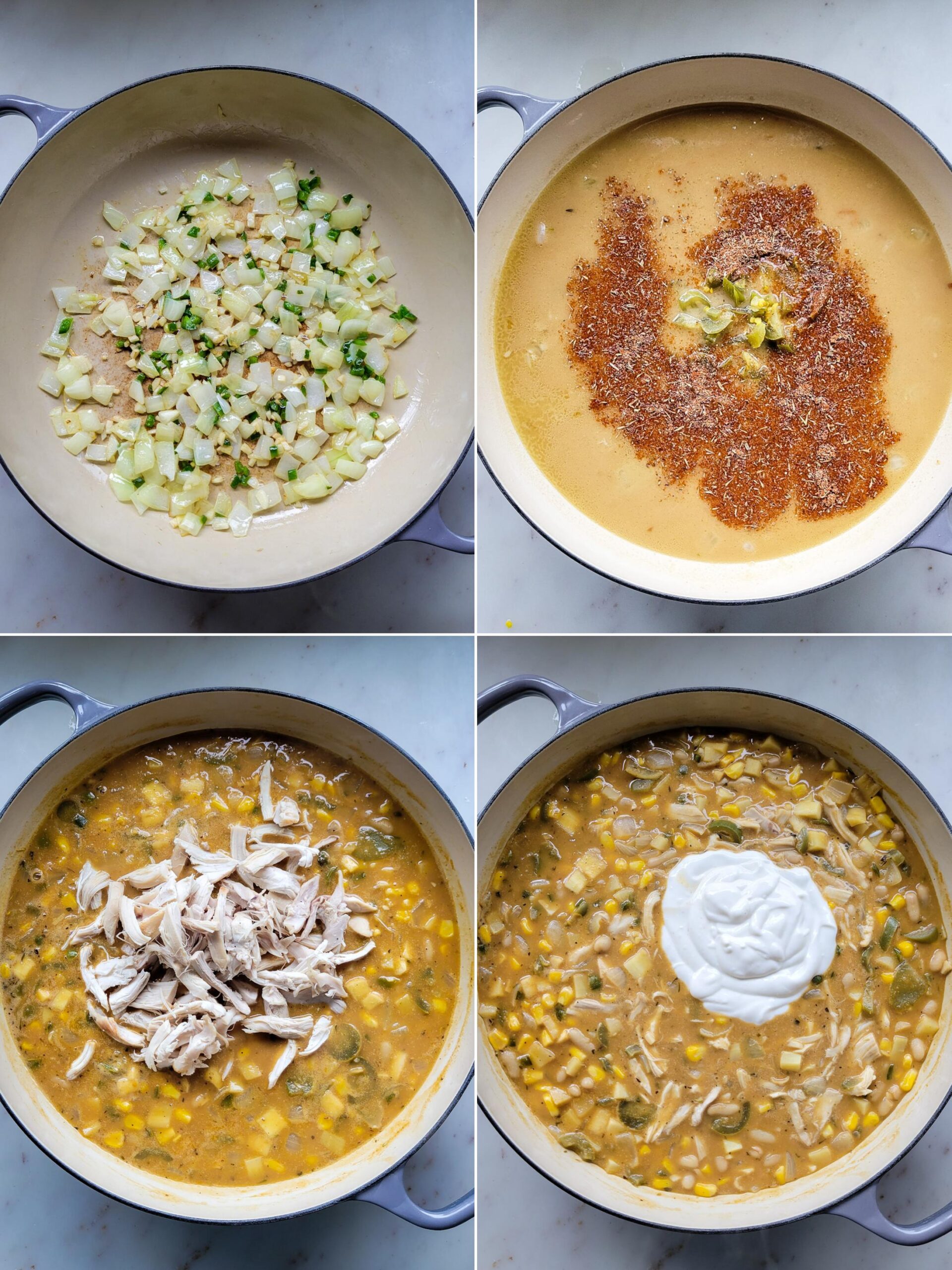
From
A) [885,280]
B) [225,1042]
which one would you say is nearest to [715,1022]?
[225,1042]

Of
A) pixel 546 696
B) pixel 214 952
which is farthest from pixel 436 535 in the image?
pixel 214 952

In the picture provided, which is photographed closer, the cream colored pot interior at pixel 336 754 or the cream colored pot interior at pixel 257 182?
the cream colored pot interior at pixel 336 754

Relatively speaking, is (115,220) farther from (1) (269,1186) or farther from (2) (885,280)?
(1) (269,1186)

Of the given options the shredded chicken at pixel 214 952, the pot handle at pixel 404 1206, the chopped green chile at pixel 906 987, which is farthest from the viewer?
the chopped green chile at pixel 906 987

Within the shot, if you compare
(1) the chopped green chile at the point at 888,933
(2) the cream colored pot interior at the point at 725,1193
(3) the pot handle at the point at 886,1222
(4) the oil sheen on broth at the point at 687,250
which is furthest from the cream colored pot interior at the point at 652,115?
(3) the pot handle at the point at 886,1222

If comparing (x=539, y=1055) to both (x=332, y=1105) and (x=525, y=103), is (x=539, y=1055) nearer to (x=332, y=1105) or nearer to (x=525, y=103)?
(x=332, y=1105)

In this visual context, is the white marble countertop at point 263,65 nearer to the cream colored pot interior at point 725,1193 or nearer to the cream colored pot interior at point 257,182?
the cream colored pot interior at point 257,182

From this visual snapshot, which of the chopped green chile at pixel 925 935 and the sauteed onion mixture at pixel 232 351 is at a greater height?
the sauteed onion mixture at pixel 232 351
